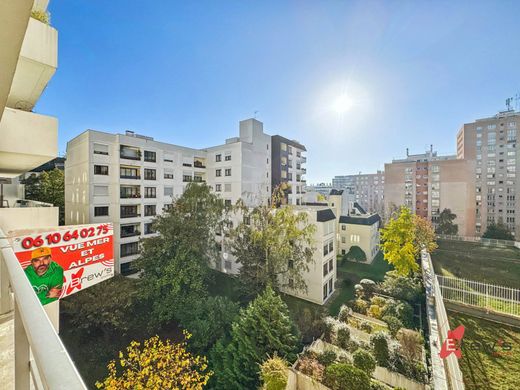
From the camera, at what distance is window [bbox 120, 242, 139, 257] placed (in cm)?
2262

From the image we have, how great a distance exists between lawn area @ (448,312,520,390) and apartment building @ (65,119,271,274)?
14.8m

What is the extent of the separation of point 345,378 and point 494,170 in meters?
61.9

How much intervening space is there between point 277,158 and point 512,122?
52.1 m

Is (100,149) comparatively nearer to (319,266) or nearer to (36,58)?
(36,58)

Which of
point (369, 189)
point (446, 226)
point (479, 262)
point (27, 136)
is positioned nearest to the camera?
point (27, 136)

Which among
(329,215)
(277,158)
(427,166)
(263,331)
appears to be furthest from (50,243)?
(427,166)

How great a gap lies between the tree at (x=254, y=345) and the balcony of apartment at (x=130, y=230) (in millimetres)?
15971

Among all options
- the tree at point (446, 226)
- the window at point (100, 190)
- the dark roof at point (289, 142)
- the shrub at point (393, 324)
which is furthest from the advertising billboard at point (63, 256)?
the tree at point (446, 226)

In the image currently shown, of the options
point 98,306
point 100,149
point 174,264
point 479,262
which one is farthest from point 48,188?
point 479,262

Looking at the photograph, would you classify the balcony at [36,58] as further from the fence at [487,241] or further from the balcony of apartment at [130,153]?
the fence at [487,241]

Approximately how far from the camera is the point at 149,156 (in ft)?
82.3

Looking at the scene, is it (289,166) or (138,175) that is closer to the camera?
(138,175)

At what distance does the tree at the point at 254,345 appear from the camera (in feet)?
34.2

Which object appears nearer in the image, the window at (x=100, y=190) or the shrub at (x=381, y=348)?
the shrub at (x=381, y=348)
